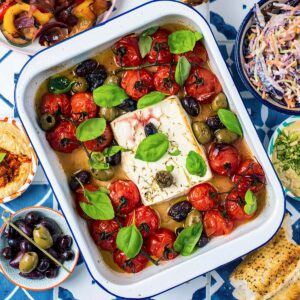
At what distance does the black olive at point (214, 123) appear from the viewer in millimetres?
2627

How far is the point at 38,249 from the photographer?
2818 mm

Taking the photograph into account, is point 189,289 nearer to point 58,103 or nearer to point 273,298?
point 273,298

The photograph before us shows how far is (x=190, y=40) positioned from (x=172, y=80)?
0.59ft

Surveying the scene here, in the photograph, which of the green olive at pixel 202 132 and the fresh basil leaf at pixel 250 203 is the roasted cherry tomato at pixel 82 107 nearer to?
the green olive at pixel 202 132

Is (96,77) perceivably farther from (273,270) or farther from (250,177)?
(273,270)

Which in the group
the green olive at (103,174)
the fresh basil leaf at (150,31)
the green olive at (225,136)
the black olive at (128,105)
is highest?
the fresh basil leaf at (150,31)

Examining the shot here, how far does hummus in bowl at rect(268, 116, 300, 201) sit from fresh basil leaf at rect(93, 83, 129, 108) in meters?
0.73

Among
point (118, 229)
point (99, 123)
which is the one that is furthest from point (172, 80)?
point (118, 229)

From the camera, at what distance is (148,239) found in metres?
2.69

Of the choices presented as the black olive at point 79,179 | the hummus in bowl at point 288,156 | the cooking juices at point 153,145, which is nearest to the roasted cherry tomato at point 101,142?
the cooking juices at point 153,145

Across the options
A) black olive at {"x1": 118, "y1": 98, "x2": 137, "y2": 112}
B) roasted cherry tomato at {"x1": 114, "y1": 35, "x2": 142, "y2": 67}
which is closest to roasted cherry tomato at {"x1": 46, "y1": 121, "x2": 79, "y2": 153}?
black olive at {"x1": 118, "y1": 98, "x2": 137, "y2": 112}

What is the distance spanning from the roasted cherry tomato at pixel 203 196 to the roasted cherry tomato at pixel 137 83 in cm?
46

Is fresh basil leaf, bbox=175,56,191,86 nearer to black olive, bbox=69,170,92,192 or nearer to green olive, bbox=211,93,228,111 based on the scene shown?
green olive, bbox=211,93,228,111

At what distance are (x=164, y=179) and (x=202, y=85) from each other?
42 cm
